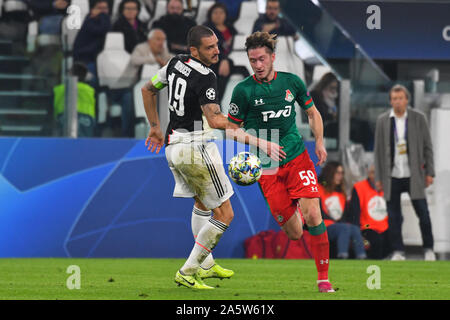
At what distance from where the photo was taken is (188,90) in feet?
27.2

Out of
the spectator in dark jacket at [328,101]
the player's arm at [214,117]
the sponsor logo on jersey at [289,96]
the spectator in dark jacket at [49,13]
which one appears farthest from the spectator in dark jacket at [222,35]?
the player's arm at [214,117]

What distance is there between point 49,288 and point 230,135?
83.6 inches

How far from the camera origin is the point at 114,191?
13664 millimetres

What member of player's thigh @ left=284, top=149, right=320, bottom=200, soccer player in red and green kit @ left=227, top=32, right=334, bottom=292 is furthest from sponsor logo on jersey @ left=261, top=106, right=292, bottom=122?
player's thigh @ left=284, top=149, right=320, bottom=200

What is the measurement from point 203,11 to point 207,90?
26.7 feet

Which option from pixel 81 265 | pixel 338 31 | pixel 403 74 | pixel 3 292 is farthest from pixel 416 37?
pixel 3 292

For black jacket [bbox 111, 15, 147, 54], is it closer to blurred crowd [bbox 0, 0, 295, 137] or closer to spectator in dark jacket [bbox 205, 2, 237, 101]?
blurred crowd [bbox 0, 0, 295, 137]

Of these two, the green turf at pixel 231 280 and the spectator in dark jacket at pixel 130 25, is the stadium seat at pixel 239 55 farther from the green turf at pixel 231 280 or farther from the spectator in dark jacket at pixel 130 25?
the green turf at pixel 231 280

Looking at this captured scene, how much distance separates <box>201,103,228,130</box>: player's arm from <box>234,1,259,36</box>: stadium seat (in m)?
7.73

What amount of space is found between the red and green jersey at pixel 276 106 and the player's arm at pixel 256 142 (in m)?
0.40

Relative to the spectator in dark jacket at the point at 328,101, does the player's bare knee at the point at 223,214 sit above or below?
below

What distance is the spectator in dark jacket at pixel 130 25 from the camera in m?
15.3

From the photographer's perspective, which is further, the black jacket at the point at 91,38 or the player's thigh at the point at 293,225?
the black jacket at the point at 91,38

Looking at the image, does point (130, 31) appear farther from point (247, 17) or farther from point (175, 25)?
point (247, 17)
